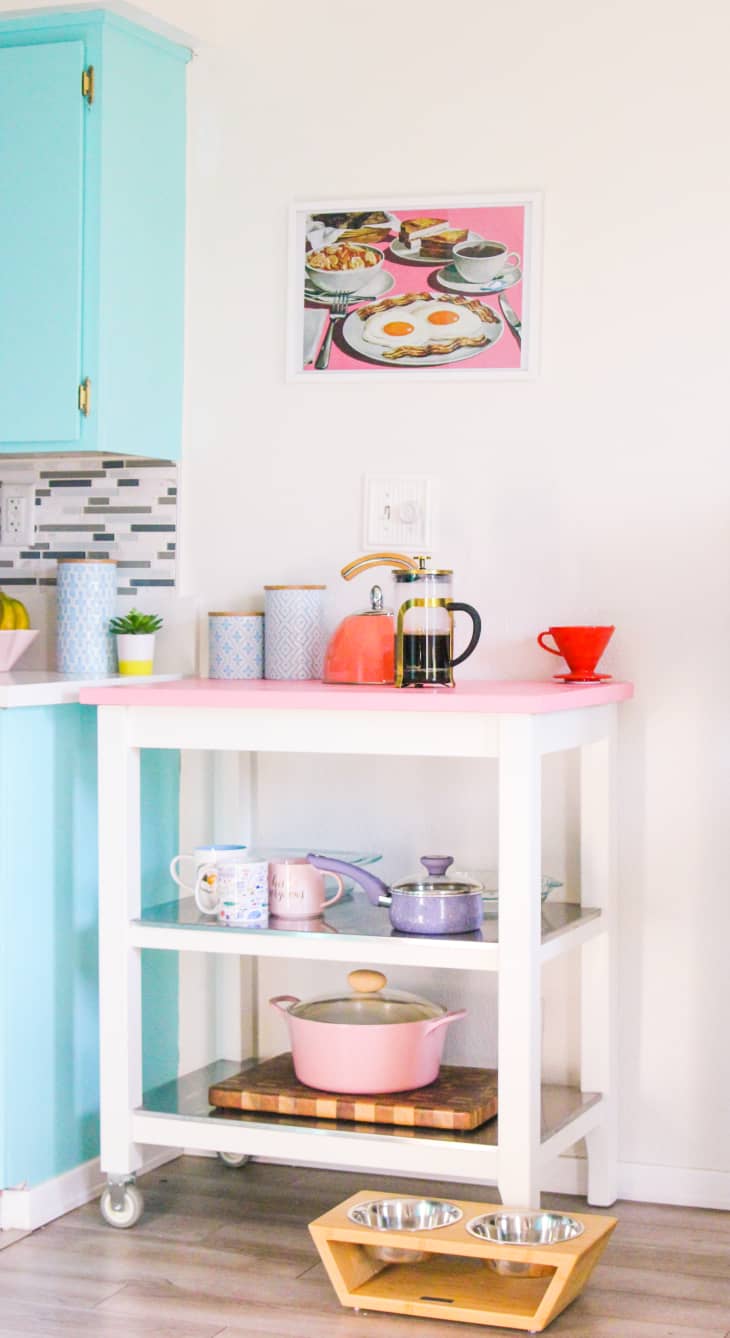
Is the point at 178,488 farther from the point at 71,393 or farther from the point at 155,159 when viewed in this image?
the point at 155,159

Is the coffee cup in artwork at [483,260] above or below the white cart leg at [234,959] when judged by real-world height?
above

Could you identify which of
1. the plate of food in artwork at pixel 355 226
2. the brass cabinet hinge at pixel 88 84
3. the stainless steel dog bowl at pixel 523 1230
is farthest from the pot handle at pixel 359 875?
the brass cabinet hinge at pixel 88 84

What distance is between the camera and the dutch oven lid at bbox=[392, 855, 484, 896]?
2430mm

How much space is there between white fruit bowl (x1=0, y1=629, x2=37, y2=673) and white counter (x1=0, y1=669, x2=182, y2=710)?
0.02 meters

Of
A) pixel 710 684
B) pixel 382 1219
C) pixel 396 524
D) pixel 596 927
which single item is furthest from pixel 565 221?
pixel 382 1219

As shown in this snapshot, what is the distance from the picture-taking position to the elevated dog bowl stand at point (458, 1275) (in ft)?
6.95

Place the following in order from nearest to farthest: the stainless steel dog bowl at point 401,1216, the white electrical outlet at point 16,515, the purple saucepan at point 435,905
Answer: the stainless steel dog bowl at point 401,1216, the purple saucepan at point 435,905, the white electrical outlet at point 16,515

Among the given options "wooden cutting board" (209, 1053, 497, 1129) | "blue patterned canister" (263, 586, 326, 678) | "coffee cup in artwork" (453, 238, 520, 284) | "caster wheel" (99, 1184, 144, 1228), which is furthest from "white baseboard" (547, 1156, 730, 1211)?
"coffee cup in artwork" (453, 238, 520, 284)

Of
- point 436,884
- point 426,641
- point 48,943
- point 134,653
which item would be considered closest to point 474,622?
point 426,641

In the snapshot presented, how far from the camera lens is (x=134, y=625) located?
2961 millimetres

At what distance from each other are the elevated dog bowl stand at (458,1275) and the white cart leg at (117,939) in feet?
1.45

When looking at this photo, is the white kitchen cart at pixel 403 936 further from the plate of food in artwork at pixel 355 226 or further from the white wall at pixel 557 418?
the plate of food in artwork at pixel 355 226

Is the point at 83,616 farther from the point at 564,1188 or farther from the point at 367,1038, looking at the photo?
the point at 564,1188

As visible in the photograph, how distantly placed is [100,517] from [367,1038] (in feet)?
3.92
